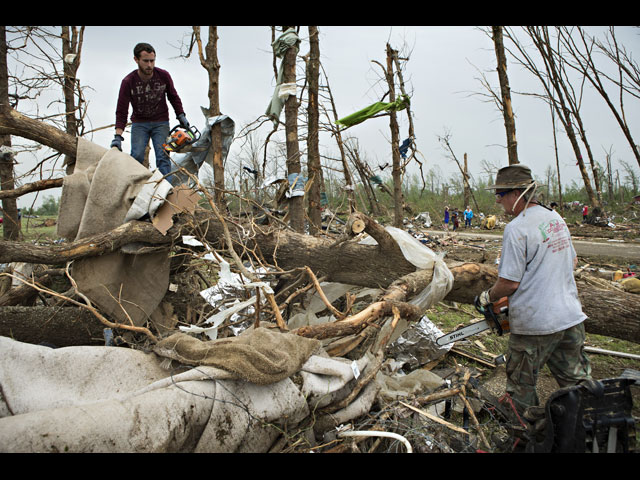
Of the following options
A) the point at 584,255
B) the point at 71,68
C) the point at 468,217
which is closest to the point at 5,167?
the point at 71,68

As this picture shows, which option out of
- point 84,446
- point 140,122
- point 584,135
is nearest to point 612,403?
point 84,446

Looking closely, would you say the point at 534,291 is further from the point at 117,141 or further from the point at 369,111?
the point at 369,111

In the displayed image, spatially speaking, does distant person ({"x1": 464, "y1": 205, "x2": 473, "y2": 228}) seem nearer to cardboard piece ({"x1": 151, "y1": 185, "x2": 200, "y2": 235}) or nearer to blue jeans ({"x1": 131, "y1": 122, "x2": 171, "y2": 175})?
blue jeans ({"x1": 131, "y1": 122, "x2": 171, "y2": 175})

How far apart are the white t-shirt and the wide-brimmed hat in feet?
0.62

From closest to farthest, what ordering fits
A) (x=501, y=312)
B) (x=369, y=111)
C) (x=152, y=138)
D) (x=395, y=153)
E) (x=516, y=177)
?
1. (x=516, y=177)
2. (x=501, y=312)
3. (x=152, y=138)
4. (x=369, y=111)
5. (x=395, y=153)

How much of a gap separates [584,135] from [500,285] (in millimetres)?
13111

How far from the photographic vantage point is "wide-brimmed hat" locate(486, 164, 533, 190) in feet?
8.06

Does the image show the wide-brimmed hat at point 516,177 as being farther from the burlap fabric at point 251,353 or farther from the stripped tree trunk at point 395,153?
the stripped tree trunk at point 395,153

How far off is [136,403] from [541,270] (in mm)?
2295

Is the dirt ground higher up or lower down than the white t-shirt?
lower down

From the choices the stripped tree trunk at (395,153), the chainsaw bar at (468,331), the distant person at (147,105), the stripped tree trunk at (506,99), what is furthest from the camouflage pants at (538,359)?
the stripped tree trunk at (395,153)

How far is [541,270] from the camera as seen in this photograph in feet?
7.73

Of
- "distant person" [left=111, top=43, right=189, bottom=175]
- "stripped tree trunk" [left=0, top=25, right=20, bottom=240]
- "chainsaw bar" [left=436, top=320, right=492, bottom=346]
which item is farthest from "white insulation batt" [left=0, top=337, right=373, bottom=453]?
"stripped tree trunk" [left=0, top=25, right=20, bottom=240]

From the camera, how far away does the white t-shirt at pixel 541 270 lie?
2.35m
